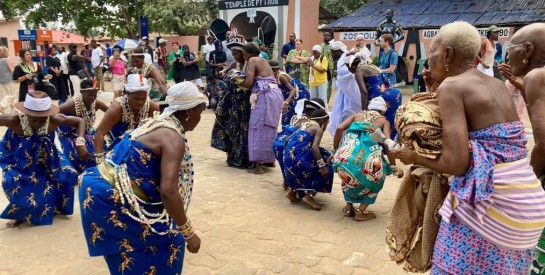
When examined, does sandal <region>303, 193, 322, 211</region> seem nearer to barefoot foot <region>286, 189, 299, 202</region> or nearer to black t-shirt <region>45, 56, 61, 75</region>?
barefoot foot <region>286, 189, 299, 202</region>

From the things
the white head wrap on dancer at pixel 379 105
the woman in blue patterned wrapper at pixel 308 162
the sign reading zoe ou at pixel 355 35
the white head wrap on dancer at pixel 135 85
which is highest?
the sign reading zoe ou at pixel 355 35

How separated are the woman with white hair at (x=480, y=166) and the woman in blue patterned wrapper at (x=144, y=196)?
49.6 inches

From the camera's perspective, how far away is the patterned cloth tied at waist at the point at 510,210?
6.15ft

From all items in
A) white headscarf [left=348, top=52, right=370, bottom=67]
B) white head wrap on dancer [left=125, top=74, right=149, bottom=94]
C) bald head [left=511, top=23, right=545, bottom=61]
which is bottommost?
white head wrap on dancer [left=125, top=74, right=149, bottom=94]

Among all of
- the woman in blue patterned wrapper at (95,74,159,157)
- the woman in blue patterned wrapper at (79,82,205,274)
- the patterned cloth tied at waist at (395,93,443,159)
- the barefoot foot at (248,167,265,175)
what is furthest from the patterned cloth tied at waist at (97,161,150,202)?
the barefoot foot at (248,167,265,175)

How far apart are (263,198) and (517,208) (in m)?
3.41

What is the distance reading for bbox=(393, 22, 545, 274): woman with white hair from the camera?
1849 millimetres

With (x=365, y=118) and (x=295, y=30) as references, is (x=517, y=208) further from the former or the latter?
(x=295, y=30)

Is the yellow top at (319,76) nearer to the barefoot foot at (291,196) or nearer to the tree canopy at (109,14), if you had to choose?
the barefoot foot at (291,196)

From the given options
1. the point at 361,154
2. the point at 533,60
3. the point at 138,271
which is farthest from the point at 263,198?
the point at 533,60

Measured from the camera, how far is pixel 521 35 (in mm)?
2416

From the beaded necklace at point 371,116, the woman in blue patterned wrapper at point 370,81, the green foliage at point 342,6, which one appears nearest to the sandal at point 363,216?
the beaded necklace at point 371,116

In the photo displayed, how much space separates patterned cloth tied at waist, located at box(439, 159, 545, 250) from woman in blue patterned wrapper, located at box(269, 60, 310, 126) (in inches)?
189

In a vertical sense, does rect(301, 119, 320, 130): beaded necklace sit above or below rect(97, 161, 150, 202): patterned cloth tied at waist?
below
